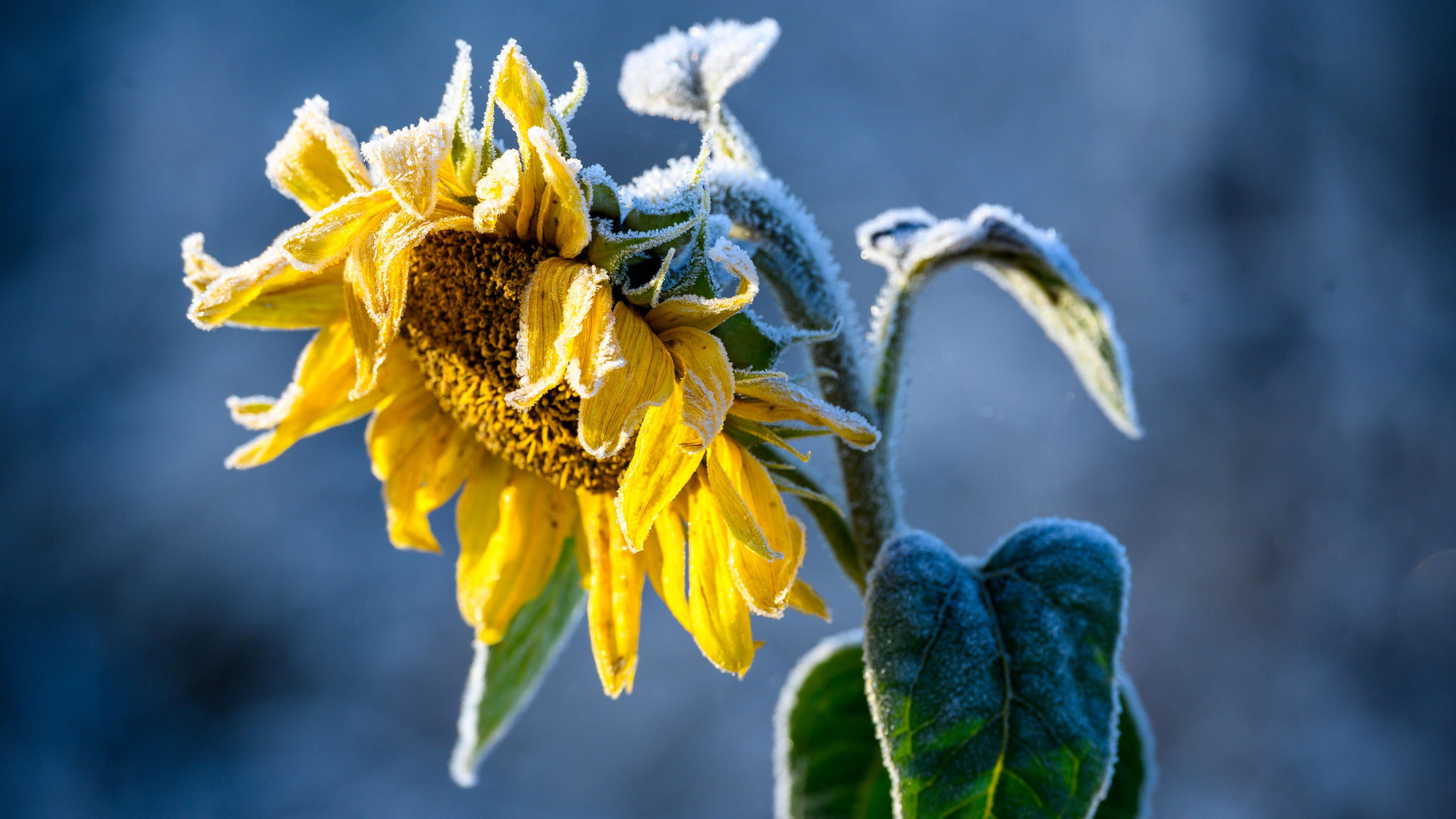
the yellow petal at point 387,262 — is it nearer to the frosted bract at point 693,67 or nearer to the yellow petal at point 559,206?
the yellow petal at point 559,206

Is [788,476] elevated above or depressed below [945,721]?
above

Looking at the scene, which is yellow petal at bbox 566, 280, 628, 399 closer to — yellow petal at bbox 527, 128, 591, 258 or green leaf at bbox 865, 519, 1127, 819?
yellow petal at bbox 527, 128, 591, 258

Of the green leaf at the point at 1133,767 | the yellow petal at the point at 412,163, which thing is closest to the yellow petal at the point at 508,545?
the yellow petal at the point at 412,163

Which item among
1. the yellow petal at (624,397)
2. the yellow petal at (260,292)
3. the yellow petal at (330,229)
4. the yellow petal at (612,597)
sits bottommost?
the yellow petal at (612,597)

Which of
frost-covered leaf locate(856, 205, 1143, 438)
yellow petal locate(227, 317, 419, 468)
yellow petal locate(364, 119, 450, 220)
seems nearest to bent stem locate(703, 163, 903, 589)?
frost-covered leaf locate(856, 205, 1143, 438)

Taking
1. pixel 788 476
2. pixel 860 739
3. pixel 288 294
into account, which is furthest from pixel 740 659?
pixel 288 294

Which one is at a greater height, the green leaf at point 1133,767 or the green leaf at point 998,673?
the green leaf at point 998,673

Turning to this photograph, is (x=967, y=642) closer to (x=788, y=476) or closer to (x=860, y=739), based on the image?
(x=788, y=476)
